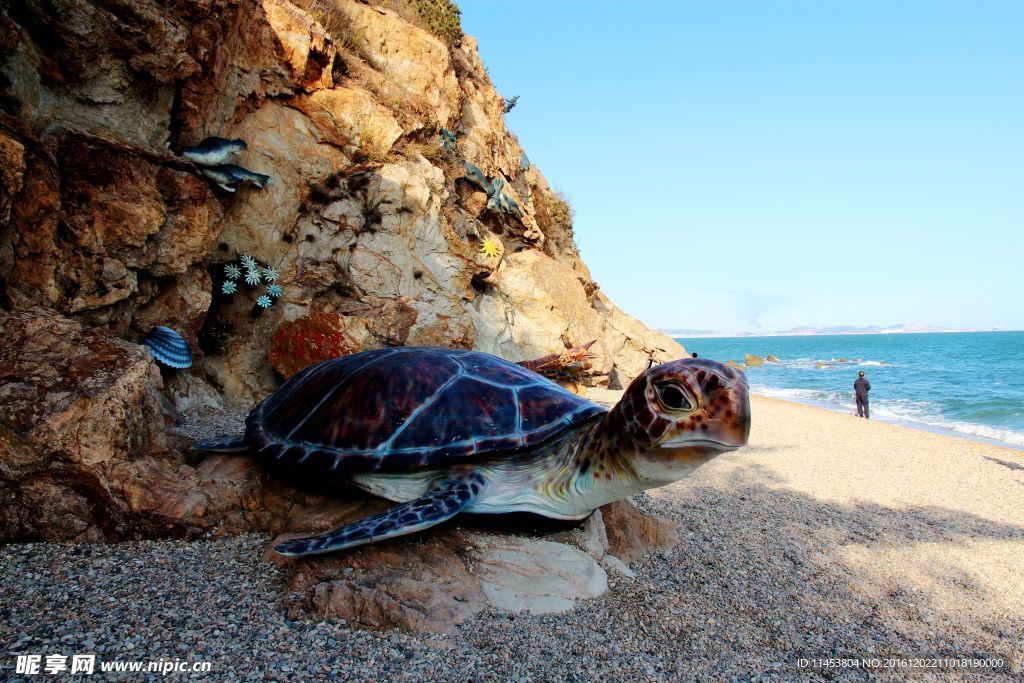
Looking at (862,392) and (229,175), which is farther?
(862,392)

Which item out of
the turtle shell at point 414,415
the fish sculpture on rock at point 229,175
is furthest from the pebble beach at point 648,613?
the fish sculpture on rock at point 229,175

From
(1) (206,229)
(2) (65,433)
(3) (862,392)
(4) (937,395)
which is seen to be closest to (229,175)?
(1) (206,229)

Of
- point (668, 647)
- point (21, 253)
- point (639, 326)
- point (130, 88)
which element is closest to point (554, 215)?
point (639, 326)

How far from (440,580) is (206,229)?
16.3 ft

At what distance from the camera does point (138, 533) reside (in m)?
2.77

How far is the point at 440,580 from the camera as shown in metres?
2.48

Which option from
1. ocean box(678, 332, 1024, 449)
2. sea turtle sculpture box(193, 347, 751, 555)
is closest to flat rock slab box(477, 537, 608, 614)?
sea turtle sculpture box(193, 347, 751, 555)

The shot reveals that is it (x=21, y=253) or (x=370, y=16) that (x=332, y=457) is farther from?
(x=370, y=16)

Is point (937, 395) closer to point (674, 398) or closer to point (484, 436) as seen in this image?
point (674, 398)

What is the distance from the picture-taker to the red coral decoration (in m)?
6.61

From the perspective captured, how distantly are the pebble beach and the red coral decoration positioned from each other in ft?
13.1

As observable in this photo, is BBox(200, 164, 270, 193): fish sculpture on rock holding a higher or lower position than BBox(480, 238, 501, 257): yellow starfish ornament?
higher

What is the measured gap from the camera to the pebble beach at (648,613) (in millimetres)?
2012

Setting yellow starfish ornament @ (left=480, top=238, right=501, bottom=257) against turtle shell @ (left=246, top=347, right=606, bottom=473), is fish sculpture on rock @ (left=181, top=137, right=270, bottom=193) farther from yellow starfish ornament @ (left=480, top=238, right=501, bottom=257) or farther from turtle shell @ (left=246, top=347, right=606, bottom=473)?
yellow starfish ornament @ (left=480, top=238, right=501, bottom=257)
